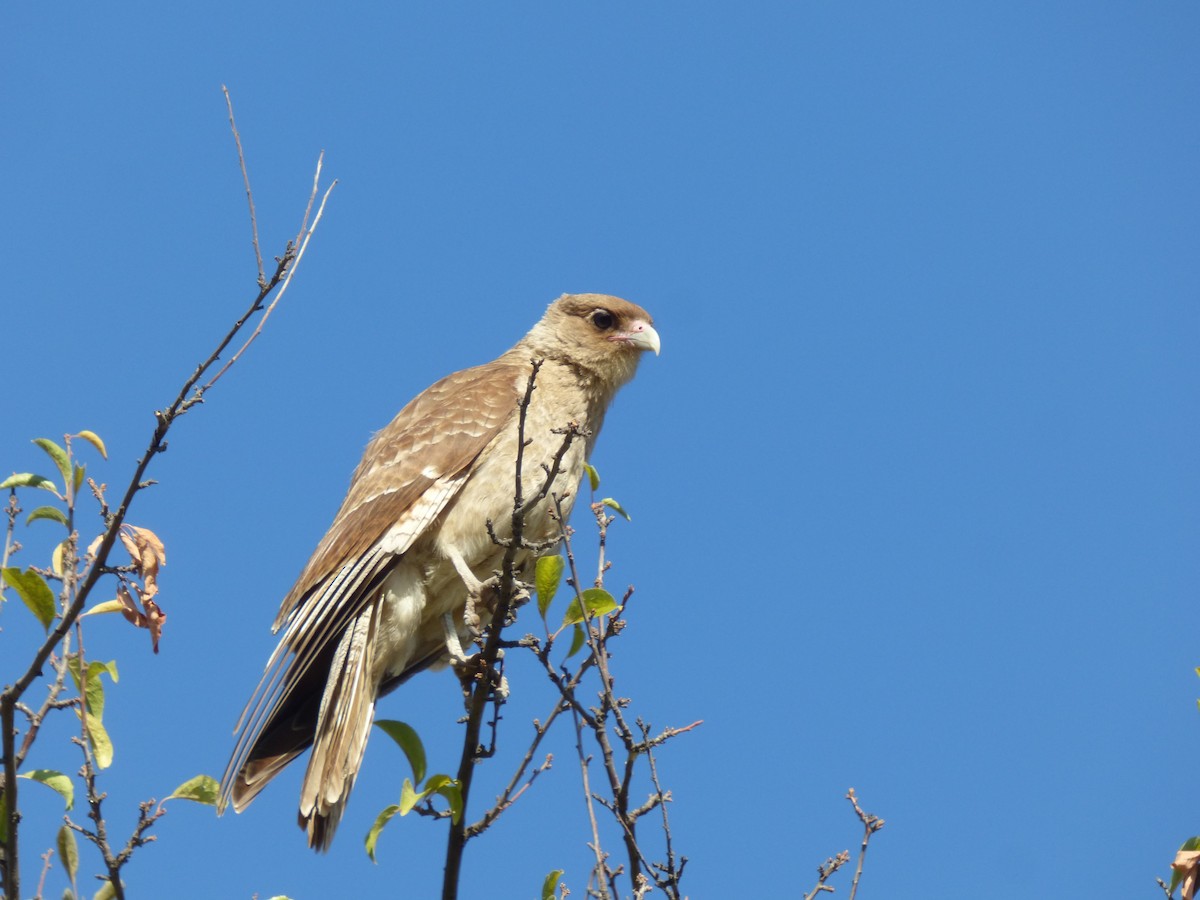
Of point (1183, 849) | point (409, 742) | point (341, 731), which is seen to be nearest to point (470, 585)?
point (341, 731)

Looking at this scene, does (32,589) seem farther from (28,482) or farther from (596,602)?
(596,602)

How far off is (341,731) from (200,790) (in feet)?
3.41

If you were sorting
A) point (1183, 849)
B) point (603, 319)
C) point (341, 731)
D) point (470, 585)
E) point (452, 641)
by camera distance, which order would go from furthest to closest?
point (603, 319) → point (452, 641) → point (470, 585) → point (341, 731) → point (1183, 849)

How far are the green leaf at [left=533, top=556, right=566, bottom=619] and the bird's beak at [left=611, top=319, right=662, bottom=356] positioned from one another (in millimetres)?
2635

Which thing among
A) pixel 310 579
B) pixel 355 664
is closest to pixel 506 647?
pixel 355 664

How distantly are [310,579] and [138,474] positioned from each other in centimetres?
221

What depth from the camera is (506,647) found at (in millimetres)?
4539

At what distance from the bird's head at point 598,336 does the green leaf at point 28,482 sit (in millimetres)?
3042

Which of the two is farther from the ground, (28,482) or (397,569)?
(397,569)

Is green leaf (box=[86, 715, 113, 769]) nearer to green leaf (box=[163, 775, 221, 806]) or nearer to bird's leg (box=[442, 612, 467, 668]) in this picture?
green leaf (box=[163, 775, 221, 806])

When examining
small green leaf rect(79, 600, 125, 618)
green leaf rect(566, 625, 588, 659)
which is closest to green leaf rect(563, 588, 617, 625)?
green leaf rect(566, 625, 588, 659)

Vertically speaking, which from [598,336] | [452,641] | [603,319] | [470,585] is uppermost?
[603,319]

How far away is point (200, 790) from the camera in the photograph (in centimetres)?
391

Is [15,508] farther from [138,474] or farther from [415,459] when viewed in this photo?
[415,459]
